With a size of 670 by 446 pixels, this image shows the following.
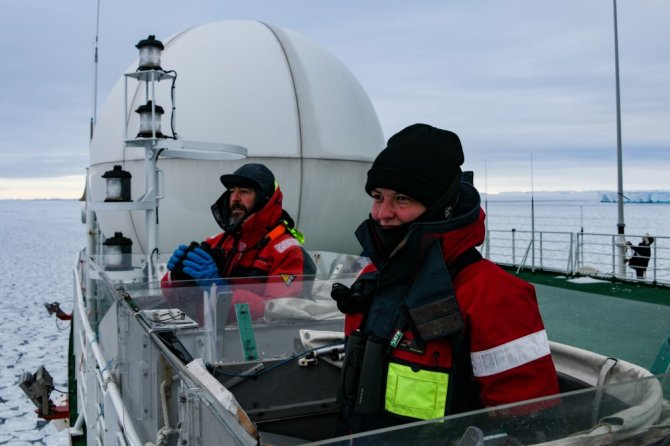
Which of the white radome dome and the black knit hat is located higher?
the white radome dome

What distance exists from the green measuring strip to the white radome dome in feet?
14.4

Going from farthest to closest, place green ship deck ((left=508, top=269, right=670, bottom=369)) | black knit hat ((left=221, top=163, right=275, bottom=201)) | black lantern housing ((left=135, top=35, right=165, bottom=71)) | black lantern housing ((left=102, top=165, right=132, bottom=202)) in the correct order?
green ship deck ((left=508, top=269, right=670, bottom=369)), black lantern housing ((left=102, top=165, right=132, bottom=202)), black lantern housing ((left=135, top=35, right=165, bottom=71)), black knit hat ((left=221, top=163, right=275, bottom=201))

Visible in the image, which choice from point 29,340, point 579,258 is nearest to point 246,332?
point 29,340

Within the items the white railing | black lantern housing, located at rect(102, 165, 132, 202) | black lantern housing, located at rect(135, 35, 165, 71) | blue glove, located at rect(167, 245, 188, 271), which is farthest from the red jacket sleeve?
the white railing

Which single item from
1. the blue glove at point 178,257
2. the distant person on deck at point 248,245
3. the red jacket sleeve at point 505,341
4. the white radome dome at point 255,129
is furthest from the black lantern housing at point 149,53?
the red jacket sleeve at point 505,341

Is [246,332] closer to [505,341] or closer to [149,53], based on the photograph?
[505,341]

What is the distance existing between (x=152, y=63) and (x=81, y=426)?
3.51 meters

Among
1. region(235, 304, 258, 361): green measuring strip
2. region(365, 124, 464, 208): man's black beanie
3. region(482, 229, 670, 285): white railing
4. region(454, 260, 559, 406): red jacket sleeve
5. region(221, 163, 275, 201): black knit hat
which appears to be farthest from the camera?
region(482, 229, 670, 285): white railing

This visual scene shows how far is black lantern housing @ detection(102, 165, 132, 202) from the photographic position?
229 inches

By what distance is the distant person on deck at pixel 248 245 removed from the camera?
148 inches

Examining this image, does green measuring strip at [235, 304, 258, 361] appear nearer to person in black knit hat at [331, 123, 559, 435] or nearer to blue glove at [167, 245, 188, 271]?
person in black knit hat at [331, 123, 559, 435]

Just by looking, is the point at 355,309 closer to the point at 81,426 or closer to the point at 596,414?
the point at 596,414

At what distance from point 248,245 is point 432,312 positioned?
2508 mm

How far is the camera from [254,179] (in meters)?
3.96
